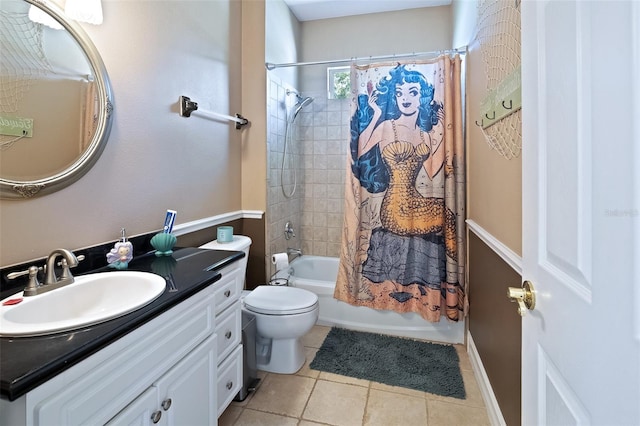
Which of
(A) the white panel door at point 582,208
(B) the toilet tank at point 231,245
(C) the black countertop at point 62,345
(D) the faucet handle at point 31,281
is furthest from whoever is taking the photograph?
(B) the toilet tank at point 231,245

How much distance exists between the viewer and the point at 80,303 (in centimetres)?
108

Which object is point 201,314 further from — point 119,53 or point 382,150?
point 382,150

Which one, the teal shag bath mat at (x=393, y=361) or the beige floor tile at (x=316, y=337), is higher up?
the beige floor tile at (x=316, y=337)

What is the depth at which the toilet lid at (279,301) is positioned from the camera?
1854 millimetres

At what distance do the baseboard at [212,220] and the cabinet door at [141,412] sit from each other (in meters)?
1.03

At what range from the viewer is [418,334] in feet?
7.86

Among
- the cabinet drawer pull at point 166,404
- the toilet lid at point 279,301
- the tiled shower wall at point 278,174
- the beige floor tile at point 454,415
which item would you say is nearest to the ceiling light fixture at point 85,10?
the tiled shower wall at point 278,174

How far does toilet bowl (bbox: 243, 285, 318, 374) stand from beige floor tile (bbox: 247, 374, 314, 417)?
7 cm

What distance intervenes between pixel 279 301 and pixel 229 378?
0.53 m

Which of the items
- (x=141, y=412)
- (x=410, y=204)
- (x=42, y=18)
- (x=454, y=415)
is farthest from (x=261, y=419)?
(x=42, y=18)

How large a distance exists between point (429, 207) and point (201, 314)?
1.72m

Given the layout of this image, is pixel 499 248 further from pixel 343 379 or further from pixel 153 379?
pixel 153 379

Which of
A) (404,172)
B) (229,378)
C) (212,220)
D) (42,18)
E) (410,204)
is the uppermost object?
(42,18)

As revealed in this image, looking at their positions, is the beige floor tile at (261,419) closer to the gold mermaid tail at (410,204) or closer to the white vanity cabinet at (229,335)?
the white vanity cabinet at (229,335)
